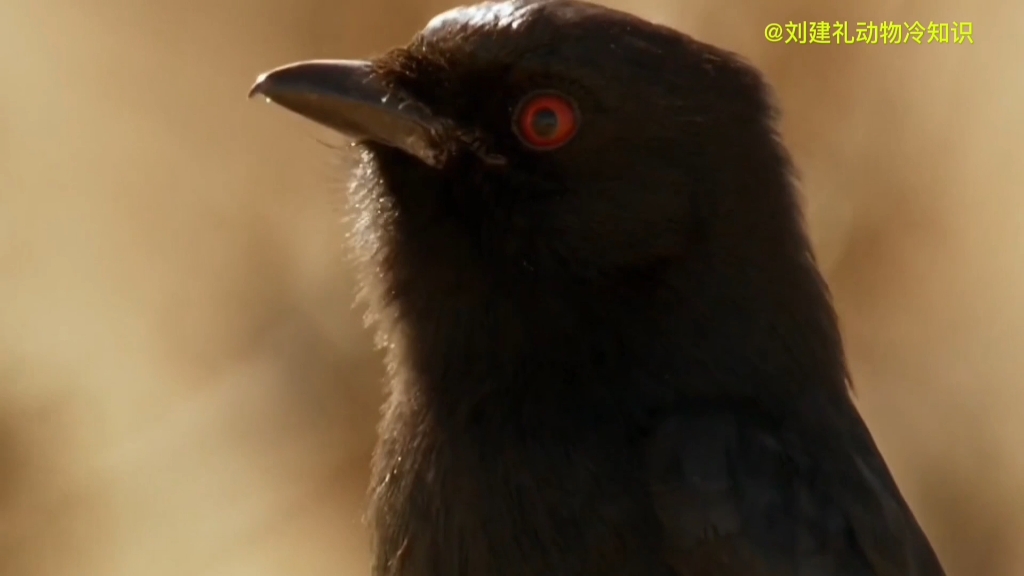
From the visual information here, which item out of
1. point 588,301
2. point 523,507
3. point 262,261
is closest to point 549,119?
point 588,301

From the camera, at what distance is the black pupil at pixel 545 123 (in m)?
2.28

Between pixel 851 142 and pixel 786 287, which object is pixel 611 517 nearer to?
pixel 786 287

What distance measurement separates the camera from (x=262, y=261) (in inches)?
203

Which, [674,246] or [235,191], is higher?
[235,191]

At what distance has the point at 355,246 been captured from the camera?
Answer: 261 centimetres

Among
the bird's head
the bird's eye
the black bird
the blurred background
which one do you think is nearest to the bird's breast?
the black bird

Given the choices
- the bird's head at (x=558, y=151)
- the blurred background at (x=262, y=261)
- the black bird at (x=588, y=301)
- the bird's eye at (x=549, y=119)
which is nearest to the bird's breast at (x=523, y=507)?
the black bird at (x=588, y=301)

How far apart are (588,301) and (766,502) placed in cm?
44

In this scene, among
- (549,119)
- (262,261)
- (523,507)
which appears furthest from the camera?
(262,261)

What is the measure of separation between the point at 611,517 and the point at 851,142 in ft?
10.5

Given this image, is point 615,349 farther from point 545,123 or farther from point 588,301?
point 545,123

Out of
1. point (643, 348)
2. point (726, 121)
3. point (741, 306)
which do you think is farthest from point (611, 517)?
point (726, 121)

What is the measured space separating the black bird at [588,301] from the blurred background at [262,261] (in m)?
2.55

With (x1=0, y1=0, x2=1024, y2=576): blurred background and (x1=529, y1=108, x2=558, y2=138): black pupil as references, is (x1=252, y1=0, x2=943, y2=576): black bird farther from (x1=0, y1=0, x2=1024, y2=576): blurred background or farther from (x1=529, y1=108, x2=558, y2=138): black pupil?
(x1=0, y1=0, x2=1024, y2=576): blurred background
